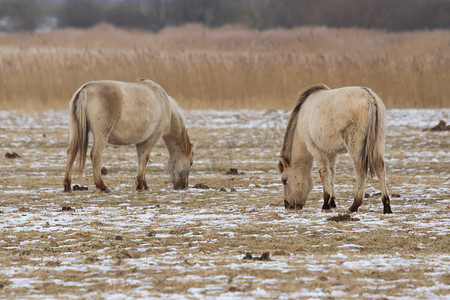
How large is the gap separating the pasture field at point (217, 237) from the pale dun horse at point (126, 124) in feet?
1.42

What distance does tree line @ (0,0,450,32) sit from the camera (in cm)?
2273

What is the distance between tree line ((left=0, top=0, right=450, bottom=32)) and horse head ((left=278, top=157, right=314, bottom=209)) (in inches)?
594

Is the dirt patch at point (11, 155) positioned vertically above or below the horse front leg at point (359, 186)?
below

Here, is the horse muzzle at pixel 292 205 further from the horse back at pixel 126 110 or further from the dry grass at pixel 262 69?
the dry grass at pixel 262 69

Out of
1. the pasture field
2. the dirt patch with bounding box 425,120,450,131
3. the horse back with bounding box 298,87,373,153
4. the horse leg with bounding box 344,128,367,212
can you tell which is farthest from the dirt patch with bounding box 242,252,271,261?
the dirt patch with bounding box 425,120,450,131

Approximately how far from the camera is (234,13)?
2836 centimetres

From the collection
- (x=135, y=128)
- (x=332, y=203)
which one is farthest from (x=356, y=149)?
(x=135, y=128)

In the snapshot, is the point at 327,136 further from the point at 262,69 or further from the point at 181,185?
the point at 262,69

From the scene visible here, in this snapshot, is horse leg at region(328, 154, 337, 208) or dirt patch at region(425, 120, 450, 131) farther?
dirt patch at region(425, 120, 450, 131)

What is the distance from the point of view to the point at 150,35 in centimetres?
2448

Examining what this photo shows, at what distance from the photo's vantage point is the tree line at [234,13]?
22.7 metres

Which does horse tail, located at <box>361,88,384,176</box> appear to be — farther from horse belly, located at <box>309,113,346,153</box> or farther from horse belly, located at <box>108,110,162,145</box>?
horse belly, located at <box>108,110,162,145</box>

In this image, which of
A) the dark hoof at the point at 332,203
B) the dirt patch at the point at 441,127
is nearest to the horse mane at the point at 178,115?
the dark hoof at the point at 332,203

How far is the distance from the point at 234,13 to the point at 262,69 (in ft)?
25.0
